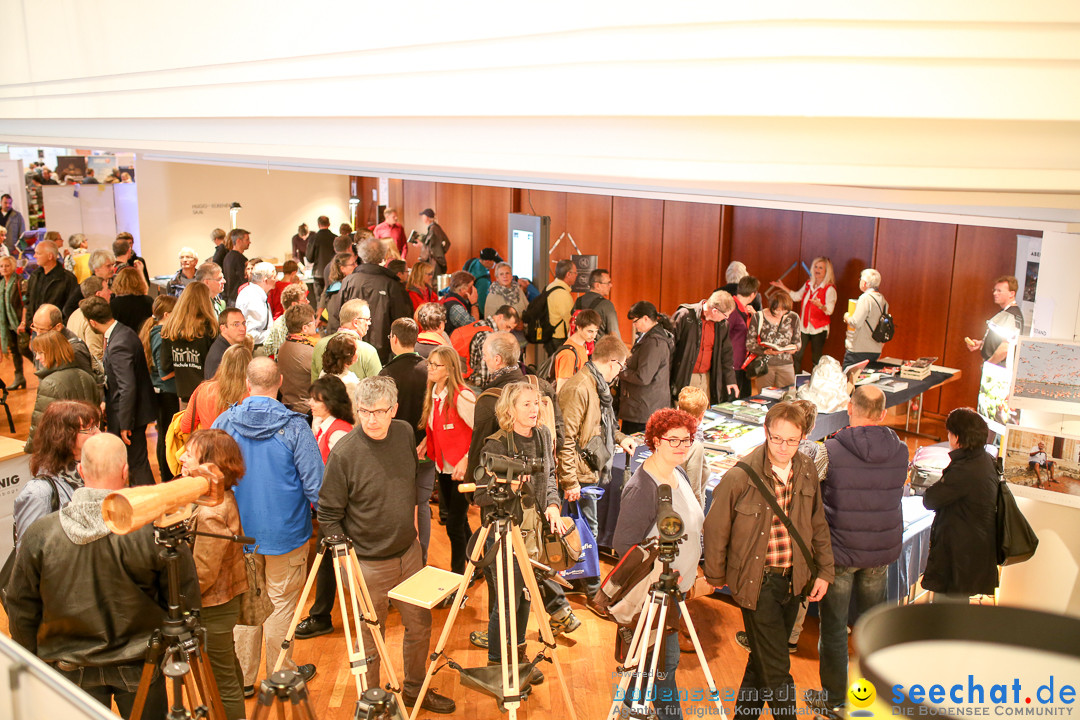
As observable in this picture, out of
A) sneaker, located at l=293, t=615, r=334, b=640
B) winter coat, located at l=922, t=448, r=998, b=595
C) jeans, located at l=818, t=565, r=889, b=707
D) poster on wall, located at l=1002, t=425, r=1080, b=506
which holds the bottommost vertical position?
sneaker, located at l=293, t=615, r=334, b=640

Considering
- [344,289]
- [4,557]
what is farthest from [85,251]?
[4,557]

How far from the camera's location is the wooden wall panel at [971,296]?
8242 mm

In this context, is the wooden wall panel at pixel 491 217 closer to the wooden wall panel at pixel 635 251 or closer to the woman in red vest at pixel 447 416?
the wooden wall panel at pixel 635 251

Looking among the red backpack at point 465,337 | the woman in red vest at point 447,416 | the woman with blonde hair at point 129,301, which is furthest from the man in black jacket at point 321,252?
the woman in red vest at point 447,416

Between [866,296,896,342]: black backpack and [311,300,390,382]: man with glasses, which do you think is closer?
[311,300,390,382]: man with glasses

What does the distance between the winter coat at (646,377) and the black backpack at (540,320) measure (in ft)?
6.34

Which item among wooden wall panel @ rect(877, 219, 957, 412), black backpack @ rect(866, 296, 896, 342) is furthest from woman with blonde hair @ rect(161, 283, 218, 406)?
wooden wall panel @ rect(877, 219, 957, 412)

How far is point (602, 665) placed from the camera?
420cm

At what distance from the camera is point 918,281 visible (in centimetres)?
888

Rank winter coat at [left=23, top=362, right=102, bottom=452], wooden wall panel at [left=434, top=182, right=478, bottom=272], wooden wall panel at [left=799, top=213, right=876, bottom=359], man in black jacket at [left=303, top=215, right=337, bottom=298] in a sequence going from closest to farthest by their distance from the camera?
winter coat at [left=23, top=362, right=102, bottom=452] → wooden wall panel at [left=799, top=213, right=876, bottom=359] → man in black jacket at [left=303, top=215, right=337, bottom=298] → wooden wall panel at [left=434, top=182, right=478, bottom=272]

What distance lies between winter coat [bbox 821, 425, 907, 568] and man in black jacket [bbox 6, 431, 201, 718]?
2653 mm

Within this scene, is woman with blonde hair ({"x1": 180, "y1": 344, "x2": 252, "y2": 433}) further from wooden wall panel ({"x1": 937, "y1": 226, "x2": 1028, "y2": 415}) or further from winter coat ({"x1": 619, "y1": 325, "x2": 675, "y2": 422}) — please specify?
wooden wall panel ({"x1": 937, "y1": 226, "x2": 1028, "y2": 415})

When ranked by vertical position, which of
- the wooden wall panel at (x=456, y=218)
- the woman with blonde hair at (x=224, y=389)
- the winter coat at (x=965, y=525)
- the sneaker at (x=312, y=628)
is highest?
the wooden wall panel at (x=456, y=218)

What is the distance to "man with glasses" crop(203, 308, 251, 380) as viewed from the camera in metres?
5.07
